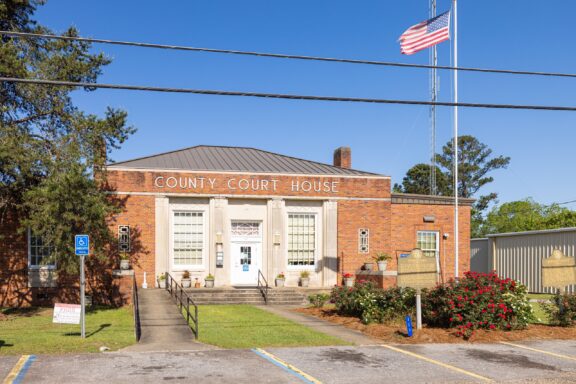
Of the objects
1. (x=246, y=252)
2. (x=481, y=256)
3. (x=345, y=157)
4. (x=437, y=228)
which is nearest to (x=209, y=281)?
(x=246, y=252)

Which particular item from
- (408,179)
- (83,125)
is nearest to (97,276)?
(83,125)

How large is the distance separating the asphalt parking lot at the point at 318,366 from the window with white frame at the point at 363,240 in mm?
13441

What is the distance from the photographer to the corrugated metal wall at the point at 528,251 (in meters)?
31.6

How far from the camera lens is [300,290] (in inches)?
1045

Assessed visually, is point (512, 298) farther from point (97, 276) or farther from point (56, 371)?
point (97, 276)

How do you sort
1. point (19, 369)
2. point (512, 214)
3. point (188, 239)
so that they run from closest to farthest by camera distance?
1. point (19, 369)
2. point (188, 239)
3. point (512, 214)

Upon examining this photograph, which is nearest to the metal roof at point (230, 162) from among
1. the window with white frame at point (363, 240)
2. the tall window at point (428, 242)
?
the window with white frame at point (363, 240)

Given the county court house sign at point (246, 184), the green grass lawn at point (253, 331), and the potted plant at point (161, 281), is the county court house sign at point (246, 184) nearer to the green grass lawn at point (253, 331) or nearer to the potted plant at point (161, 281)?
the potted plant at point (161, 281)

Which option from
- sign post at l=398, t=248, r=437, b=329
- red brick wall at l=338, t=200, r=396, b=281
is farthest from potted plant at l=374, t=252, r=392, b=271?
sign post at l=398, t=248, r=437, b=329

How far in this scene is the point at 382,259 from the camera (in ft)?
90.7

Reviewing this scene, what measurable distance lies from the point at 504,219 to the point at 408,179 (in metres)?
13.5

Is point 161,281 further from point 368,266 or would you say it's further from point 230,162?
point 368,266

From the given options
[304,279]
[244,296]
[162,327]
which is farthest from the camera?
[304,279]

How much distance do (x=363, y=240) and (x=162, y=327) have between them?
1320 cm
